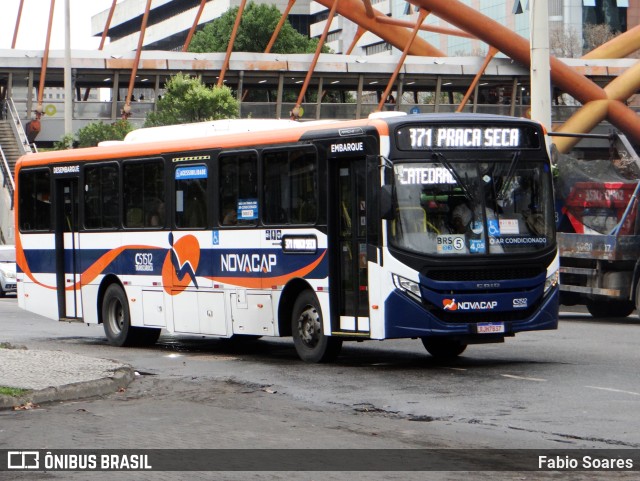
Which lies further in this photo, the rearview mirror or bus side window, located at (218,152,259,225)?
bus side window, located at (218,152,259,225)

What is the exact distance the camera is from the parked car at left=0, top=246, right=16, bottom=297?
39062 millimetres

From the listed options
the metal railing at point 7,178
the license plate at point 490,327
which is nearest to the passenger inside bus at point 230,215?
the license plate at point 490,327

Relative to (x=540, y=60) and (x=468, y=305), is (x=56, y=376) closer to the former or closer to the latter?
(x=468, y=305)

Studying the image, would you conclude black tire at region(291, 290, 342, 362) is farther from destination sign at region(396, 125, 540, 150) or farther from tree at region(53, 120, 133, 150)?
tree at region(53, 120, 133, 150)

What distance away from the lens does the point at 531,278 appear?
15.8m

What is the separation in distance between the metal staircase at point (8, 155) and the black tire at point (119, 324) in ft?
95.0

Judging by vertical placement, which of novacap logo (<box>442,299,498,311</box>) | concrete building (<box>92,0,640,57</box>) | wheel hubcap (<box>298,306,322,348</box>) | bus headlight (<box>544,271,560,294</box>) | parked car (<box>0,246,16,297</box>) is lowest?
parked car (<box>0,246,16,297</box>)

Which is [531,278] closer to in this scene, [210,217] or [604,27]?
[210,217]

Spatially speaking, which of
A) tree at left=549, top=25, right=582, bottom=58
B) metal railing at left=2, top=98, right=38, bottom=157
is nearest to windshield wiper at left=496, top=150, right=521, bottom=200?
metal railing at left=2, top=98, right=38, bottom=157

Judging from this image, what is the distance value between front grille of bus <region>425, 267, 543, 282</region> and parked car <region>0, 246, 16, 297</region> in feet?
84.6

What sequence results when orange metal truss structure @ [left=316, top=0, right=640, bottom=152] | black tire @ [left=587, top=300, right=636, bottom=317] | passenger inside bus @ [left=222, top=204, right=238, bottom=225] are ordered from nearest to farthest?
passenger inside bus @ [left=222, top=204, right=238, bottom=225]
black tire @ [left=587, top=300, right=636, bottom=317]
orange metal truss structure @ [left=316, top=0, right=640, bottom=152]

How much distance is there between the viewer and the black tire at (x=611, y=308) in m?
25.7

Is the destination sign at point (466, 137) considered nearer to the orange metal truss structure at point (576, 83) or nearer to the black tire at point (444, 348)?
the black tire at point (444, 348)

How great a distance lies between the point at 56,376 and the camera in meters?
14.3
